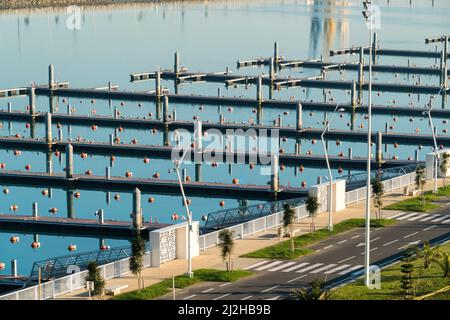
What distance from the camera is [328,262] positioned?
6912cm

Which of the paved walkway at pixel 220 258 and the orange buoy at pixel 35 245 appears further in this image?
the orange buoy at pixel 35 245

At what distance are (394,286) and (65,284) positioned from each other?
15807mm

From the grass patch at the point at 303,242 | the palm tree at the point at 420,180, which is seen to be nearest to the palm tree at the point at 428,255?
the grass patch at the point at 303,242

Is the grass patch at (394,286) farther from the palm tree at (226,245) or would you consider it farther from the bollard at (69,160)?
the bollard at (69,160)

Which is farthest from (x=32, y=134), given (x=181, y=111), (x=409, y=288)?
(x=409, y=288)

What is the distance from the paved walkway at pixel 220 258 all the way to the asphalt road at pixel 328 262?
6.03 feet

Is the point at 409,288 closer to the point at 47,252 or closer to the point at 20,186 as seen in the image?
the point at 47,252

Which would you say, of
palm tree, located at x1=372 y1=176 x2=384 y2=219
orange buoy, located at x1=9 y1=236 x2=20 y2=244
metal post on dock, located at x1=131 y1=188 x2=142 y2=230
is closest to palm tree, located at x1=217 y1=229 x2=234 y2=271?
palm tree, located at x1=372 y1=176 x2=384 y2=219

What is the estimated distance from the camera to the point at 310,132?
136 m

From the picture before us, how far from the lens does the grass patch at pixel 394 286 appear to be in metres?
59.5

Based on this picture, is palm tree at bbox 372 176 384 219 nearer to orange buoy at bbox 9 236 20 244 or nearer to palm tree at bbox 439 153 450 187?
Result: palm tree at bbox 439 153 450 187

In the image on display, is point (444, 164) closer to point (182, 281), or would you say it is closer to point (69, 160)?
point (69, 160)

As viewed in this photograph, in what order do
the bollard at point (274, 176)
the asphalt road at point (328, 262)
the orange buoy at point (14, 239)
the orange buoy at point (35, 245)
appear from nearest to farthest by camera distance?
the asphalt road at point (328, 262), the orange buoy at point (35, 245), the orange buoy at point (14, 239), the bollard at point (274, 176)
